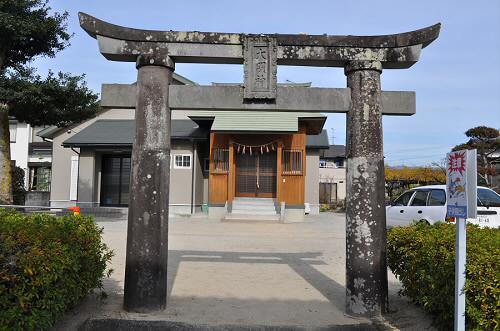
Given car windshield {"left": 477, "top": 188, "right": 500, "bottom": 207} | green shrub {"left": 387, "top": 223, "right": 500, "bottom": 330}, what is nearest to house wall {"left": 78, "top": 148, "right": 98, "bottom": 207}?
car windshield {"left": 477, "top": 188, "right": 500, "bottom": 207}

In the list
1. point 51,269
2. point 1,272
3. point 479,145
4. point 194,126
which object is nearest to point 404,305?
point 51,269

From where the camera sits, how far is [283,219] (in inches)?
800

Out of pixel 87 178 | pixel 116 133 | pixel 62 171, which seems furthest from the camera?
pixel 62 171

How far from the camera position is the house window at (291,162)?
21.0 metres

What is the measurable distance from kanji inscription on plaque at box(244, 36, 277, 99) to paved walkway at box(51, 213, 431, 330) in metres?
2.93

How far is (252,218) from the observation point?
805 inches

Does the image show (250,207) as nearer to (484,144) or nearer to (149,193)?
(149,193)

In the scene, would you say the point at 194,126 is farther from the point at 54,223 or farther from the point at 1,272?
the point at 1,272

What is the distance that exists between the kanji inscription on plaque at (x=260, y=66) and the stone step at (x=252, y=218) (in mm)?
14476

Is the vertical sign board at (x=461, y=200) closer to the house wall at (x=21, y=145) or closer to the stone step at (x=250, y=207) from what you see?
the stone step at (x=250, y=207)

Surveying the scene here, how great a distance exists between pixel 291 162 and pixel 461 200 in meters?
16.6

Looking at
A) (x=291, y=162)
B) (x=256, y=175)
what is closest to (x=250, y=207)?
(x=256, y=175)

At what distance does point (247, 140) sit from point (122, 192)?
8.48 metres

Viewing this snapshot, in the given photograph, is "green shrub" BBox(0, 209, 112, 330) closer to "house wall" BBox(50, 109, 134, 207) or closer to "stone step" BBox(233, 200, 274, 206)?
"stone step" BBox(233, 200, 274, 206)
